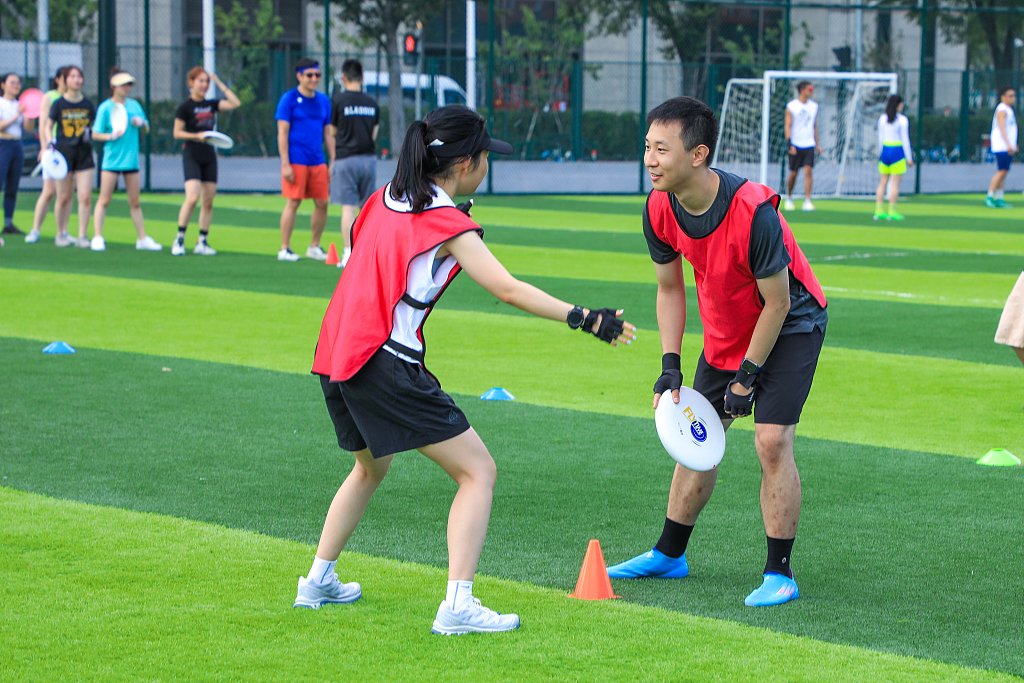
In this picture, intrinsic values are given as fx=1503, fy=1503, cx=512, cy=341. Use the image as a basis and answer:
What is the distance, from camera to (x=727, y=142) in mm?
34000

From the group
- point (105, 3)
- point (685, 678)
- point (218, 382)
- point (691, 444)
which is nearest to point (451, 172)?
point (691, 444)

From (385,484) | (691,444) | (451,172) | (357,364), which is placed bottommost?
(385,484)

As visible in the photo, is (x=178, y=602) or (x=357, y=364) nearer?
(x=357, y=364)

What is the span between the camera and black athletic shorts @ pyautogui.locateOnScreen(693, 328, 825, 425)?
5.17 m

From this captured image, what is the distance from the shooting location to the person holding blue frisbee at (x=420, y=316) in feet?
15.1

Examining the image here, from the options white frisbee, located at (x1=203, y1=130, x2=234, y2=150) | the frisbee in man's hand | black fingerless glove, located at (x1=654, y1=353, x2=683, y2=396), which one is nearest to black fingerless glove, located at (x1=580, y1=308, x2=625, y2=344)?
black fingerless glove, located at (x1=654, y1=353, x2=683, y2=396)

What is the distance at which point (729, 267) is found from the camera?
16.7ft

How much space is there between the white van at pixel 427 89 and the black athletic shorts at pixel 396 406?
24.0 meters

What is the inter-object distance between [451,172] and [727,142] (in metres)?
30.0

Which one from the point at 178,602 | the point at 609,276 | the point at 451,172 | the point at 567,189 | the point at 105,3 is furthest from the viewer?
the point at 567,189

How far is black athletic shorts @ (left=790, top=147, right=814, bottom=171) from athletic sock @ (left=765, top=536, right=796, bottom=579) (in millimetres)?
20896

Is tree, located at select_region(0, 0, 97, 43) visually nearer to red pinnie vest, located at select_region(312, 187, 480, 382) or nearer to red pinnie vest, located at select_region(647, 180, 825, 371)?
red pinnie vest, located at select_region(647, 180, 825, 371)

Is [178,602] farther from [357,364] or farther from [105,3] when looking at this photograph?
[105,3]

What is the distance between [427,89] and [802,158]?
13056mm
